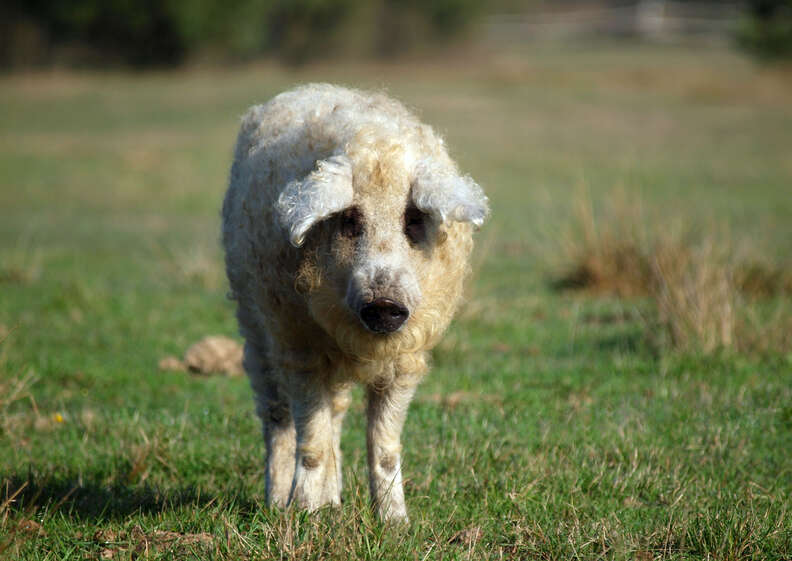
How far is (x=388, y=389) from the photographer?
16.4 feet

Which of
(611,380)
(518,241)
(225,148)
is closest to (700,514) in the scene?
(611,380)

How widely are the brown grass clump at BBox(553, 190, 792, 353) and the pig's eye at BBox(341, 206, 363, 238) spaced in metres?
4.42

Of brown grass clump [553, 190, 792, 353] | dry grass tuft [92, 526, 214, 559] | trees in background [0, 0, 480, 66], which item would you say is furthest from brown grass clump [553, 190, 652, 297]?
trees in background [0, 0, 480, 66]

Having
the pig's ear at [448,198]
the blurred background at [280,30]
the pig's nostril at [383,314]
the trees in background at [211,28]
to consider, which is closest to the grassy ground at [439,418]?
the pig's nostril at [383,314]

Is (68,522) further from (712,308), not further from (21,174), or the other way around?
(21,174)

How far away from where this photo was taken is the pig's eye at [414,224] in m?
4.49

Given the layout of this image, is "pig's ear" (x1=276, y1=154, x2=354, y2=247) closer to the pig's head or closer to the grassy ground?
the pig's head

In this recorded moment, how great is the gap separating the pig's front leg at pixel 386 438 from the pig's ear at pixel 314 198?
3.58ft

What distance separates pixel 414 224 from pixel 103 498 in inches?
93.3

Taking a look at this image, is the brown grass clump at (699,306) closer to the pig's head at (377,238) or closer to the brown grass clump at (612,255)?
the brown grass clump at (612,255)

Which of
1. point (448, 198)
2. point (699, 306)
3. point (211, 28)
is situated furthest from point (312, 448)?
point (211, 28)

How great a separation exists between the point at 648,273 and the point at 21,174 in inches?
670

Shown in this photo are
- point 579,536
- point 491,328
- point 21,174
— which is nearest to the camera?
point 579,536

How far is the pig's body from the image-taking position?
429cm
